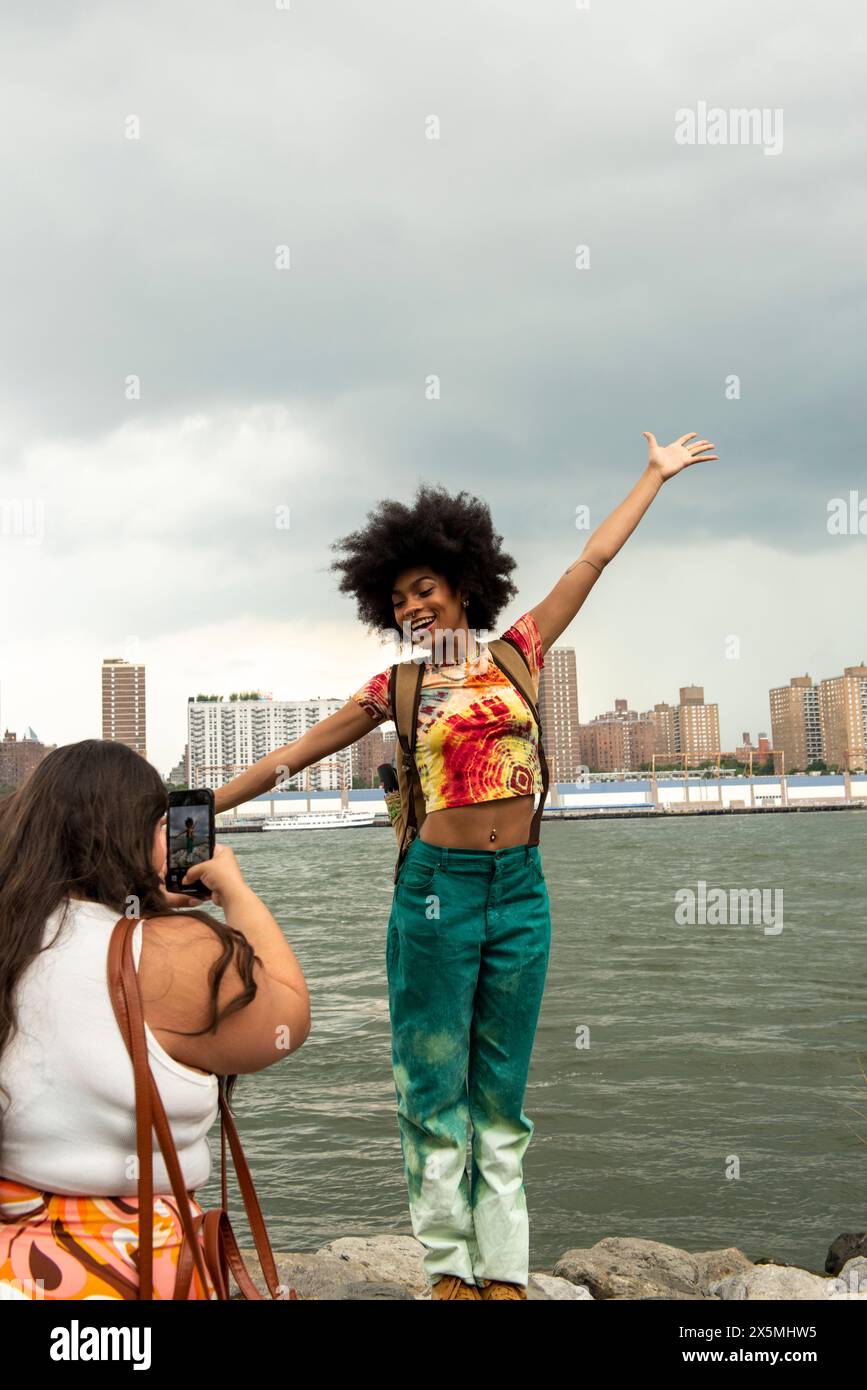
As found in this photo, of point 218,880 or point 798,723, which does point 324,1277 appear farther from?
point 798,723

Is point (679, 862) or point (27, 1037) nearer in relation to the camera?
point (27, 1037)

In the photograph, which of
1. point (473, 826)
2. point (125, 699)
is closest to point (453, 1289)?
point (473, 826)

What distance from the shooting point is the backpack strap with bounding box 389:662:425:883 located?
273 cm

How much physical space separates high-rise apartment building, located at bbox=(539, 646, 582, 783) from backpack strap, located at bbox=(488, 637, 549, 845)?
424 ft

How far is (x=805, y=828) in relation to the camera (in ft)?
254

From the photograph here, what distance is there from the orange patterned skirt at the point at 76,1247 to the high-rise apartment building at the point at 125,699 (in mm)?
42818

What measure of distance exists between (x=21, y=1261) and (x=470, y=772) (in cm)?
140

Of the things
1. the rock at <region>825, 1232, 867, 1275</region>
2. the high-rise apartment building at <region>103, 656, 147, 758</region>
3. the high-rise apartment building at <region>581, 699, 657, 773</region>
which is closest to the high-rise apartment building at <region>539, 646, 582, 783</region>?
the high-rise apartment building at <region>581, 699, 657, 773</region>

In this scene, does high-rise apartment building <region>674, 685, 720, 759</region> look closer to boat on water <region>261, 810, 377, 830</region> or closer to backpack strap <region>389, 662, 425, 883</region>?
boat on water <region>261, 810, 377, 830</region>

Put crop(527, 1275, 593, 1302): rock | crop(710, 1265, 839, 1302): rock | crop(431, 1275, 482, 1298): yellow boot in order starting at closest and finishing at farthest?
crop(431, 1275, 482, 1298): yellow boot
crop(527, 1275, 593, 1302): rock
crop(710, 1265, 839, 1302): rock

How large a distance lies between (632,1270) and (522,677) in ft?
8.64

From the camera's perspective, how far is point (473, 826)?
104 inches
